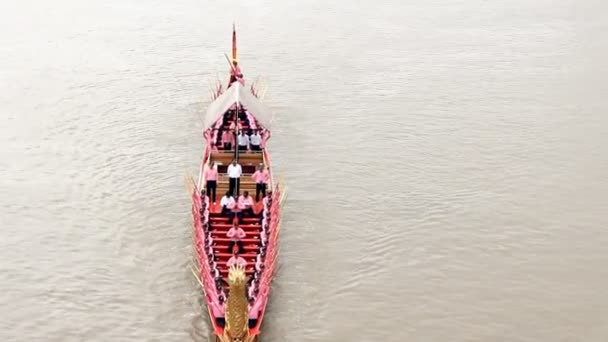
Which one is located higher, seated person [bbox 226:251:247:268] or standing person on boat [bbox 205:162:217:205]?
standing person on boat [bbox 205:162:217:205]

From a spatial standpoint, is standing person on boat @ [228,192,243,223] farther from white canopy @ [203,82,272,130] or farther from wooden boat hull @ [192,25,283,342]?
white canopy @ [203,82,272,130]

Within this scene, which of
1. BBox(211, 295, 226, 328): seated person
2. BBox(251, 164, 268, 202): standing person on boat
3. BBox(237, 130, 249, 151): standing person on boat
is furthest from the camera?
BBox(237, 130, 249, 151): standing person on boat

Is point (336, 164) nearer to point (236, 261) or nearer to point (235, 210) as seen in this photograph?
point (235, 210)

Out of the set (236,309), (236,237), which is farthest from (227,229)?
(236,309)

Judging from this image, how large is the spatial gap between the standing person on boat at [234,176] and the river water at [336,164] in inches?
63.3

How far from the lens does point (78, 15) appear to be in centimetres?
3291

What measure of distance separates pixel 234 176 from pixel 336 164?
5.04 metres

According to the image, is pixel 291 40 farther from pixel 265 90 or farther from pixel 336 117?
pixel 336 117

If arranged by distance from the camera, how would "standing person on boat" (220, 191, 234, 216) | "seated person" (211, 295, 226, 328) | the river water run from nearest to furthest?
"seated person" (211, 295, 226, 328) < the river water < "standing person on boat" (220, 191, 234, 216)

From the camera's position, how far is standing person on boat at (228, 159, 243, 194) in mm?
Answer: 18156

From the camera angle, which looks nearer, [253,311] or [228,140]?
[253,311]

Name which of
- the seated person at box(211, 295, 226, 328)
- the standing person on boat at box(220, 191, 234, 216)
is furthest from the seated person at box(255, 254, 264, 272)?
Result: the standing person on boat at box(220, 191, 234, 216)

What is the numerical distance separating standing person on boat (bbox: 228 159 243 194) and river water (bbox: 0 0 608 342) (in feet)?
5.28

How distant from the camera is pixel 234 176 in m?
18.2
